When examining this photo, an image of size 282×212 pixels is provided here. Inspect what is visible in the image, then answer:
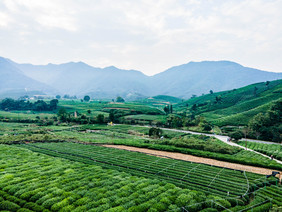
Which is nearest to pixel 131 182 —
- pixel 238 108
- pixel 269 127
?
pixel 269 127

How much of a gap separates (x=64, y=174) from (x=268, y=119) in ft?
263

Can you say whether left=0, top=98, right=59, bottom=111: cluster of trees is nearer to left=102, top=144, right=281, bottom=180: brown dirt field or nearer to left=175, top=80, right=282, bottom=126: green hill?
left=175, top=80, right=282, bottom=126: green hill

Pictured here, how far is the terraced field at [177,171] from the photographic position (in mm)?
27641

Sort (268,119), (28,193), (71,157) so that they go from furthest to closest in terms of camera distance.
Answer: (268,119) → (71,157) → (28,193)

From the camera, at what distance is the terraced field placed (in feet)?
90.7

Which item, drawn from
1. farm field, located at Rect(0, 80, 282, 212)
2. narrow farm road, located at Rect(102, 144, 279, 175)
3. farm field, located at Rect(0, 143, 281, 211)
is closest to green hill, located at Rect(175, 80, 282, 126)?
farm field, located at Rect(0, 80, 282, 212)

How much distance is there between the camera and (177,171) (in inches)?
1342

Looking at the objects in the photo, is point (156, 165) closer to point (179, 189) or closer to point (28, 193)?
point (179, 189)

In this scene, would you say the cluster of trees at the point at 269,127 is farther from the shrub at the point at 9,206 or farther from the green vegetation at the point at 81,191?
the shrub at the point at 9,206

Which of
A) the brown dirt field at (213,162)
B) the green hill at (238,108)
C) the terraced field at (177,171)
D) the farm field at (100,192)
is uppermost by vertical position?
the green hill at (238,108)

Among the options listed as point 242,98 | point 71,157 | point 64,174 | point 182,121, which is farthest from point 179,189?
point 242,98

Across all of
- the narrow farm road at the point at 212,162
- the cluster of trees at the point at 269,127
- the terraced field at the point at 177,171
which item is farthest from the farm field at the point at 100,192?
the cluster of trees at the point at 269,127

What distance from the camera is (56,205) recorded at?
2103 cm

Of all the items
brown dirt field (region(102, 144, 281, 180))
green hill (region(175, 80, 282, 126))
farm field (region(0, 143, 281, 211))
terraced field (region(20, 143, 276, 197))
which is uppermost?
green hill (region(175, 80, 282, 126))
